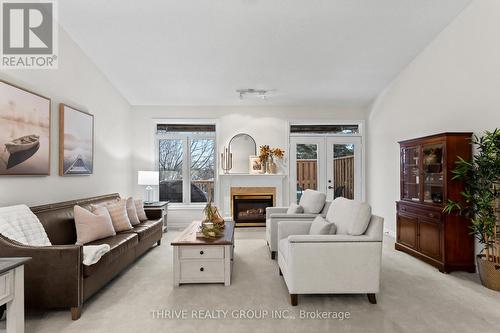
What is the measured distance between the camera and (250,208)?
655 cm

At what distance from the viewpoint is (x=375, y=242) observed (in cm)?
270

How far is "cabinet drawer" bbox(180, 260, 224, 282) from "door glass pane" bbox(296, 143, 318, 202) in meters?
3.79

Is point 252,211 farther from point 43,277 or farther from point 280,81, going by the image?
point 43,277

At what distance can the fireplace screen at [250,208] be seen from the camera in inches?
255

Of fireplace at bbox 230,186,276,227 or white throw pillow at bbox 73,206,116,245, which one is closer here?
white throw pillow at bbox 73,206,116,245

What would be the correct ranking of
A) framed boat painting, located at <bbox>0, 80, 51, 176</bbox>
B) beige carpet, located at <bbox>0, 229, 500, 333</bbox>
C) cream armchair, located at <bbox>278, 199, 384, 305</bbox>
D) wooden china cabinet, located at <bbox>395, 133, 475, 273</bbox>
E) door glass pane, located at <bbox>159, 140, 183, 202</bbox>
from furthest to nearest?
door glass pane, located at <bbox>159, 140, 183, 202</bbox>
wooden china cabinet, located at <bbox>395, 133, 475, 273</bbox>
framed boat painting, located at <bbox>0, 80, 51, 176</bbox>
cream armchair, located at <bbox>278, 199, 384, 305</bbox>
beige carpet, located at <bbox>0, 229, 500, 333</bbox>

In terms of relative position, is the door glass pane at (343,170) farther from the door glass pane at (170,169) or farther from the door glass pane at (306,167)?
the door glass pane at (170,169)

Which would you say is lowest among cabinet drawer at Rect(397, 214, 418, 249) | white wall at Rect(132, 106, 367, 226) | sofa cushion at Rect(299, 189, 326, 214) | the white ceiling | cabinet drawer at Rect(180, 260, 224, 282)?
cabinet drawer at Rect(180, 260, 224, 282)

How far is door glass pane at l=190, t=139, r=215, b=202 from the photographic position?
21.9ft

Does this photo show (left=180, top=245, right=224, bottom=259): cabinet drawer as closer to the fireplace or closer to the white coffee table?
the white coffee table

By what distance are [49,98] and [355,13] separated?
3893 mm

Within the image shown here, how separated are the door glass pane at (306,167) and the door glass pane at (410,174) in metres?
2.22

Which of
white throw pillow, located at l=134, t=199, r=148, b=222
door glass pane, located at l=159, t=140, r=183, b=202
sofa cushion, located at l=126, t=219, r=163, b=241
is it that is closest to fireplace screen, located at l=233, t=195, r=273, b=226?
door glass pane, located at l=159, t=140, r=183, b=202

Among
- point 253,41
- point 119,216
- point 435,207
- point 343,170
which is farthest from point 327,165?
point 119,216
